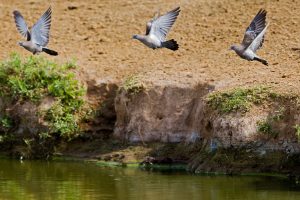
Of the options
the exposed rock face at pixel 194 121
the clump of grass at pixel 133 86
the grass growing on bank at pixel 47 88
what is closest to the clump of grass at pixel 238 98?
the exposed rock face at pixel 194 121

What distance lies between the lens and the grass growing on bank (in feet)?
47.4

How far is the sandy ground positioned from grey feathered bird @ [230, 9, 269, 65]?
46cm

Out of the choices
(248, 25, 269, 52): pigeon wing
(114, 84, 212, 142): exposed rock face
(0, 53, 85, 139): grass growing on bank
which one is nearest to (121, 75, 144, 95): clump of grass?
(114, 84, 212, 142): exposed rock face

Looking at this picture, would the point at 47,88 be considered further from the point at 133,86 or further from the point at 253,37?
the point at 253,37

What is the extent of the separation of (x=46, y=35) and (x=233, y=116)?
334 cm

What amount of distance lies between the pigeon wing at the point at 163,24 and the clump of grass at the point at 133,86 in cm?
106

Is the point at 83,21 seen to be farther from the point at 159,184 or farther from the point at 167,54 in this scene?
the point at 159,184

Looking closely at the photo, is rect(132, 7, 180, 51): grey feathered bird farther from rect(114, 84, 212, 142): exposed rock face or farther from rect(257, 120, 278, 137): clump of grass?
rect(257, 120, 278, 137): clump of grass

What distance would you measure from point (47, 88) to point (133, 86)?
1372 mm

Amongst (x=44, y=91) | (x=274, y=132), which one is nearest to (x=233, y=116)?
Answer: (x=274, y=132)

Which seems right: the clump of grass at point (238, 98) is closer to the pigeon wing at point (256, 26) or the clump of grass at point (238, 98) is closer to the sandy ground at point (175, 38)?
the sandy ground at point (175, 38)

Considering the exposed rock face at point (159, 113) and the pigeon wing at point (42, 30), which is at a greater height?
the pigeon wing at point (42, 30)

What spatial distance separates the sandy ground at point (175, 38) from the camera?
14477 millimetres

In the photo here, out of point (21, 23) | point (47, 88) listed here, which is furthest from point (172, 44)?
point (21, 23)
